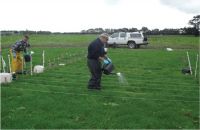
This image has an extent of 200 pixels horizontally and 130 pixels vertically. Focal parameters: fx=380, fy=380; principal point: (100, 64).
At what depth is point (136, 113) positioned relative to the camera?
31.5ft

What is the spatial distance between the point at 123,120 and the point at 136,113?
29.5 inches

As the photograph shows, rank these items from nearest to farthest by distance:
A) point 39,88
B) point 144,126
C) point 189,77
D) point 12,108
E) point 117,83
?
point 144,126 → point 12,108 → point 39,88 → point 117,83 → point 189,77

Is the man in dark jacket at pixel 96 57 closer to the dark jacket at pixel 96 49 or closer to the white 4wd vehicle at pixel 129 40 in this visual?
the dark jacket at pixel 96 49

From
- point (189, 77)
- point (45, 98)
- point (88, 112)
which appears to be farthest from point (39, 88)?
point (189, 77)

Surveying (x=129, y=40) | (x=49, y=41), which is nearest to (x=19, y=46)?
(x=129, y=40)

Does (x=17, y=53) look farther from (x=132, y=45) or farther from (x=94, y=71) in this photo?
(x=132, y=45)

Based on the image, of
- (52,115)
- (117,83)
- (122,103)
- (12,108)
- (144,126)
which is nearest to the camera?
(144,126)

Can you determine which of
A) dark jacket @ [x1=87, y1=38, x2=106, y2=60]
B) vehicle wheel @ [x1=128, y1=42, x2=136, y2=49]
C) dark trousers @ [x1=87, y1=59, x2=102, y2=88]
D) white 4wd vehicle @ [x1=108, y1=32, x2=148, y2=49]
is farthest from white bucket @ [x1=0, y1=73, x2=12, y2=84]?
vehicle wheel @ [x1=128, y1=42, x2=136, y2=49]

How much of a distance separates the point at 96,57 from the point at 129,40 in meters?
25.7

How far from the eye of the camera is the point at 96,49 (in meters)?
12.2

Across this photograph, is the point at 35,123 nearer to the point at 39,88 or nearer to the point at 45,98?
the point at 45,98

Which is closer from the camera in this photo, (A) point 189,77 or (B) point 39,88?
(B) point 39,88

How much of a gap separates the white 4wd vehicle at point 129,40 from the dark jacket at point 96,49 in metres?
25.5

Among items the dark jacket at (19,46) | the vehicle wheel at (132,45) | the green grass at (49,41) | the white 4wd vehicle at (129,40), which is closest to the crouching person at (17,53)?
the dark jacket at (19,46)
